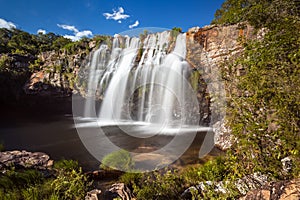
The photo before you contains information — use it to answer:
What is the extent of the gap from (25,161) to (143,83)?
10.3 metres

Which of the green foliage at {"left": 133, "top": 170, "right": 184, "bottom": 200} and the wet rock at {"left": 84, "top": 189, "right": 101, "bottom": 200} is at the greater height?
the green foliage at {"left": 133, "top": 170, "right": 184, "bottom": 200}

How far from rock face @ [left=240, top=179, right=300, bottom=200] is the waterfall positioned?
1057cm

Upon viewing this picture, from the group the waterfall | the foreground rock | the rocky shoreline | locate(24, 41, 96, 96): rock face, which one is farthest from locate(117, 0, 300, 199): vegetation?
locate(24, 41, 96, 96): rock face

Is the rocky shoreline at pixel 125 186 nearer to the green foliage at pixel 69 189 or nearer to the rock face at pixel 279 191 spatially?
the rock face at pixel 279 191

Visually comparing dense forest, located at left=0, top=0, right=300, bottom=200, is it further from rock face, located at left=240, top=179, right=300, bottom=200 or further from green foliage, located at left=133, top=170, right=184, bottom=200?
rock face, located at left=240, top=179, right=300, bottom=200

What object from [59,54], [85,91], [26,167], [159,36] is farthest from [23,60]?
[26,167]

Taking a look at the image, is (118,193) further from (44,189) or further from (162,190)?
(44,189)

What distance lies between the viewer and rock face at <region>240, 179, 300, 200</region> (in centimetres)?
168

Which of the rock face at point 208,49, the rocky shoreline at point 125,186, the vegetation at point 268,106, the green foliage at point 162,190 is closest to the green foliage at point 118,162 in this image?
the rocky shoreline at point 125,186

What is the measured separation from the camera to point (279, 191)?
71.2 inches

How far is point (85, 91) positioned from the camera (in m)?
18.4

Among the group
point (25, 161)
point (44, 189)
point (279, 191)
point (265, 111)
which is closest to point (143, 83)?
point (25, 161)

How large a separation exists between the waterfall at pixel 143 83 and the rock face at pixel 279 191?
34.7ft

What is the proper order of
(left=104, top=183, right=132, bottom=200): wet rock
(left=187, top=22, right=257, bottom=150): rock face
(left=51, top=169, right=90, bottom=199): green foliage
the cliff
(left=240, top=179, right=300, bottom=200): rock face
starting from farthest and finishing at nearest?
the cliff → (left=187, top=22, right=257, bottom=150): rock face → (left=104, top=183, right=132, bottom=200): wet rock → (left=51, top=169, right=90, bottom=199): green foliage → (left=240, top=179, right=300, bottom=200): rock face
